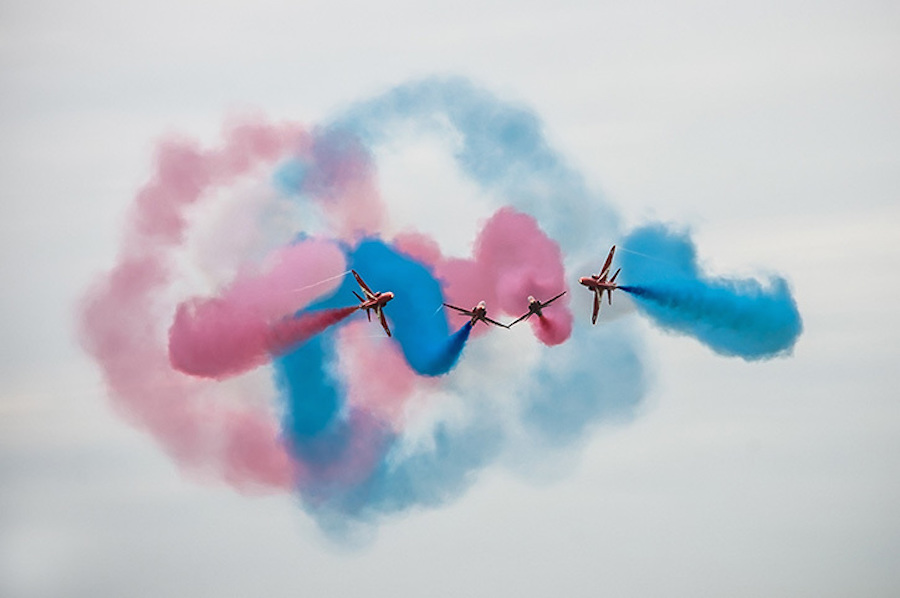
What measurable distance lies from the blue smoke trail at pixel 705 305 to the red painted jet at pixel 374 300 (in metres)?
10.6

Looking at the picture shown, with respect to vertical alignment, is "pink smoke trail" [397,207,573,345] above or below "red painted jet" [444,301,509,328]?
above

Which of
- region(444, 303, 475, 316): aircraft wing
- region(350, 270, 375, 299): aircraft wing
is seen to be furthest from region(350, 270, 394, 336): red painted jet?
region(444, 303, 475, 316): aircraft wing

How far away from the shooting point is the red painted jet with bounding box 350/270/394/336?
67.9 meters

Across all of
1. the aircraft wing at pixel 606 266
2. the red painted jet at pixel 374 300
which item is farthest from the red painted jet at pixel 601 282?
the red painted jet at pixel 374 300

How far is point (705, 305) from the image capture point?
7169 centimetres

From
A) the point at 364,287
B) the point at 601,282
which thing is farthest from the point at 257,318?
the point at 601,282

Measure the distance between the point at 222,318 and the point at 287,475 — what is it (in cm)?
728

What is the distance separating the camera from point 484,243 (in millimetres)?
69875

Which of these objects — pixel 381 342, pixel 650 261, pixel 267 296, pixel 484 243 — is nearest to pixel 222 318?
pixel 267 296

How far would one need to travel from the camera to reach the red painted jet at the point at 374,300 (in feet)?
223

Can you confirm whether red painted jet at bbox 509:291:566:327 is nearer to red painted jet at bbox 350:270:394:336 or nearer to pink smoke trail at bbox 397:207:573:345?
pink smoke trail at bbox 397:207:573:345

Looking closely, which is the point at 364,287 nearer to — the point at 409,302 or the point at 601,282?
the point at 409,302

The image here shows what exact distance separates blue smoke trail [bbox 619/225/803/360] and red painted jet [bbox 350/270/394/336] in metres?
10.6

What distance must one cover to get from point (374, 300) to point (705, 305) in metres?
14.5
